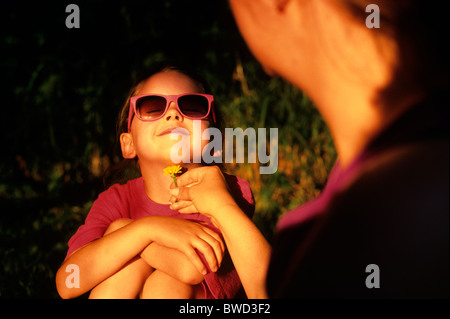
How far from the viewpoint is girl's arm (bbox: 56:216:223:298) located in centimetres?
154

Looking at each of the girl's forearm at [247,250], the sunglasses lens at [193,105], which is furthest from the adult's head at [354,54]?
the sunglasses lens at [193,105]

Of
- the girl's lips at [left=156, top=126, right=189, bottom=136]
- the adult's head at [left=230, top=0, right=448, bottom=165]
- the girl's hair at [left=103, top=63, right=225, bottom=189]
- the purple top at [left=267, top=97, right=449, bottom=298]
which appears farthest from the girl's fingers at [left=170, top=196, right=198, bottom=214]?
the purple top at [left=267, top=97, right=449, bottom=298]

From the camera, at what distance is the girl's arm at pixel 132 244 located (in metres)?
1.54

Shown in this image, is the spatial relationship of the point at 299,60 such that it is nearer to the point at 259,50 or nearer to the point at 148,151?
the point at 259,50

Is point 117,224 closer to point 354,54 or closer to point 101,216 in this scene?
point 101,216

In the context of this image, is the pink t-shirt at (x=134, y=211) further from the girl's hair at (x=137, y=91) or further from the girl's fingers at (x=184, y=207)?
the girl's hair at (x=137, y=91)

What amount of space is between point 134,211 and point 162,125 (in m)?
0.33

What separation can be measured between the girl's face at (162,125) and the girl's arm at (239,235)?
0.20 metres

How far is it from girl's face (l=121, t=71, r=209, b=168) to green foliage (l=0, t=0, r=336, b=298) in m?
1.23

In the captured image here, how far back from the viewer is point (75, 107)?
3.15 m

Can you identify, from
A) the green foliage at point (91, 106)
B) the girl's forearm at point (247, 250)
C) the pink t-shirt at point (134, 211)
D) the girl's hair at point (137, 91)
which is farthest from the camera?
the green foliage at point (91, 106)

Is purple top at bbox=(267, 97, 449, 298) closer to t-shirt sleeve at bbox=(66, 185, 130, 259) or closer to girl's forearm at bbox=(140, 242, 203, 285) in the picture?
girl's forearm at bbox=(140, 242, 203, 285)

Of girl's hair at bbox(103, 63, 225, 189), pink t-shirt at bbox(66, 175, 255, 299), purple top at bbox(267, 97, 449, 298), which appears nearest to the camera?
purple top at bbox(267, 97, 449, 298)

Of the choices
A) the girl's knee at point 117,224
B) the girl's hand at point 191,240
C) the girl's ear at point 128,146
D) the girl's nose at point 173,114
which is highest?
the girl's nose at point 173,114
